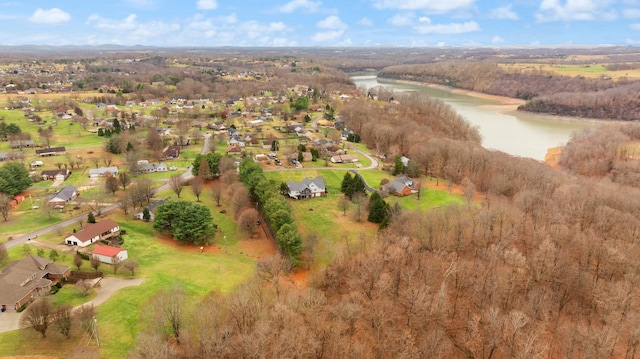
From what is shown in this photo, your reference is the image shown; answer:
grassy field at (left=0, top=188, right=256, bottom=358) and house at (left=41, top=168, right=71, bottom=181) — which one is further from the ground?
house at (left=41, top=168, right=71, bottom=181)

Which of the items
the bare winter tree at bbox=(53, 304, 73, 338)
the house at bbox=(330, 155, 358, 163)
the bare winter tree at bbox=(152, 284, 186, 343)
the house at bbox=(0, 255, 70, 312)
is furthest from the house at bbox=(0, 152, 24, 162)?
the bare winter tree at bbox=(152, 284, 186, 343)

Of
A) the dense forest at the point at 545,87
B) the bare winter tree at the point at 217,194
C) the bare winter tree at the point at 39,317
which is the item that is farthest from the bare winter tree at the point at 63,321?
the dense forest at the point at 545,87

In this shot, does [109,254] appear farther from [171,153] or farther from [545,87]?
[545,87]

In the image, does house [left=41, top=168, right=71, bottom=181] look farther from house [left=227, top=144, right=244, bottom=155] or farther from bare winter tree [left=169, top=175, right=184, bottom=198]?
house [left=227, top=144, right=244, bottom=155]

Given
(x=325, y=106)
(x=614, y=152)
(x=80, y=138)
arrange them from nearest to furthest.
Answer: (x=614, y=152) → (x=80, y=138) → (x=325, y=106)

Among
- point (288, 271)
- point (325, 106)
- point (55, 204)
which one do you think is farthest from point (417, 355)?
point (325, 106)

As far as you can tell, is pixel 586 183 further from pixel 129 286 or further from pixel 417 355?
pixel 129 286

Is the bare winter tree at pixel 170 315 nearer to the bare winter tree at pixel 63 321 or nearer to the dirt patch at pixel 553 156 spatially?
the bare winter tree at pixel 63 321
